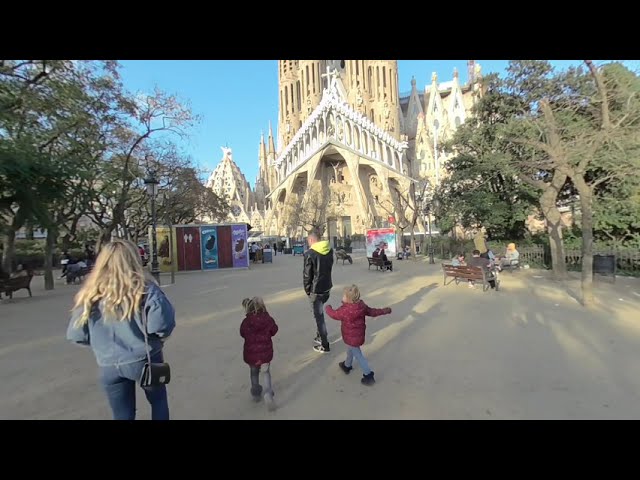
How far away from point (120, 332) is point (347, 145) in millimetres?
55892

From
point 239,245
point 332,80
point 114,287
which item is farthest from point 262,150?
point 114,287

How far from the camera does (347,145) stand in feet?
183

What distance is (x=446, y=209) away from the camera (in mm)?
19828

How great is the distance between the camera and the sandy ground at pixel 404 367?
3.46 meters

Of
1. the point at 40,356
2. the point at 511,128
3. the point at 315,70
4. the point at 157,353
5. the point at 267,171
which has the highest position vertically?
the point at 315,70

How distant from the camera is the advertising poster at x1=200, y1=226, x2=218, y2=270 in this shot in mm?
21328

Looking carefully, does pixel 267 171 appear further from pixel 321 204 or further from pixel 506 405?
pixel 506 405

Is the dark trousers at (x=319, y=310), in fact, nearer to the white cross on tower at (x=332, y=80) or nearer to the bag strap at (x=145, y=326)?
the bag strap at (x=145, y=326)

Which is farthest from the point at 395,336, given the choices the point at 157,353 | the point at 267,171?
the point at 267,171

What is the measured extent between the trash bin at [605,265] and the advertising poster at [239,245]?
1689 centimetres

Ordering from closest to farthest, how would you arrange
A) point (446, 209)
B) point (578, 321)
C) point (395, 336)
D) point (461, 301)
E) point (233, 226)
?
point (395, 336)
point (578, 321)
point (461, 301)
point (446, 209)
point (233, 226)

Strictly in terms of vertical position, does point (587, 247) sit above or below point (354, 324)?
above

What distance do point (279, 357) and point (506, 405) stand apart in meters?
2.84

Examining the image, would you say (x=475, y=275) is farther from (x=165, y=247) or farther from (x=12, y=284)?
(x=165, y=247)
